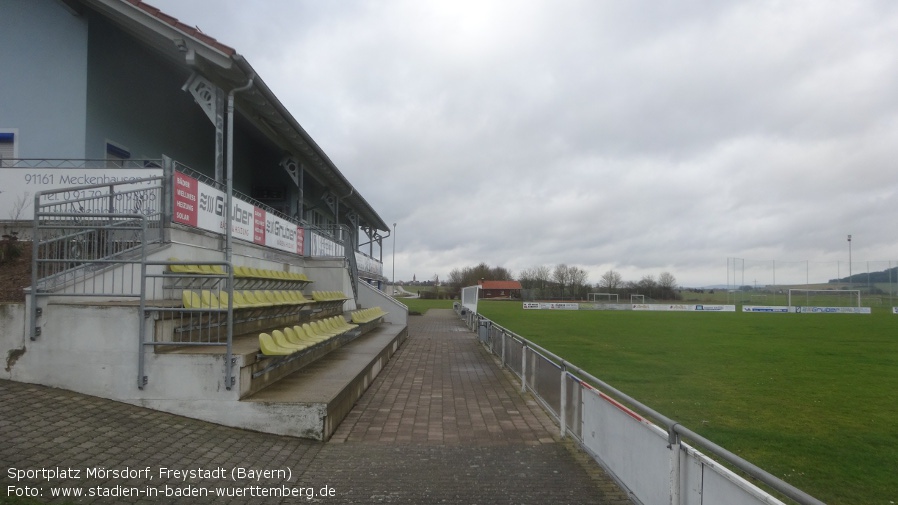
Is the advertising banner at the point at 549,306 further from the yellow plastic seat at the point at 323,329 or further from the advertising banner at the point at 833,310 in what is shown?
the yellow plastic seat at the point at 323,329

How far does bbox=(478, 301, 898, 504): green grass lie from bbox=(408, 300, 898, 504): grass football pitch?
0.02 meters

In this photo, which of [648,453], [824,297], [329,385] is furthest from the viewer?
[824,297]

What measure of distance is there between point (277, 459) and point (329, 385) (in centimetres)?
207

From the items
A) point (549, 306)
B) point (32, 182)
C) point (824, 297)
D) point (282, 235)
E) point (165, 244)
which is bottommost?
point (549, 306)

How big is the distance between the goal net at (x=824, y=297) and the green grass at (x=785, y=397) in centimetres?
5119

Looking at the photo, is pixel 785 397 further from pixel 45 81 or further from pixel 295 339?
pixel 45 81

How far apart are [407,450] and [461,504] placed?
5.42 ft

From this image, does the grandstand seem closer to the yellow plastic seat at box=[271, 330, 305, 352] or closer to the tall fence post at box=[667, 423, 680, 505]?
the yellow plastic seat at box=[271, 330, 305, 352]

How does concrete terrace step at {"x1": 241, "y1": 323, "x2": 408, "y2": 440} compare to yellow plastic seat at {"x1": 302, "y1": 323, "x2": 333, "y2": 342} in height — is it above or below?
below

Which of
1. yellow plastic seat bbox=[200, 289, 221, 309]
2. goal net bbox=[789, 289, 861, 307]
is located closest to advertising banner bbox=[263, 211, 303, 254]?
yellow plastic seat bbox=[200, 289, 221, 309]

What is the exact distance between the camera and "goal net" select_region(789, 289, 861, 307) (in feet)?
221

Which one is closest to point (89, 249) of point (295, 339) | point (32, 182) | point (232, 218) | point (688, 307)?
point (32, 182)

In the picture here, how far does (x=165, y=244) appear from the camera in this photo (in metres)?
8.96

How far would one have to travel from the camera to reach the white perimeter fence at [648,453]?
312 cm
